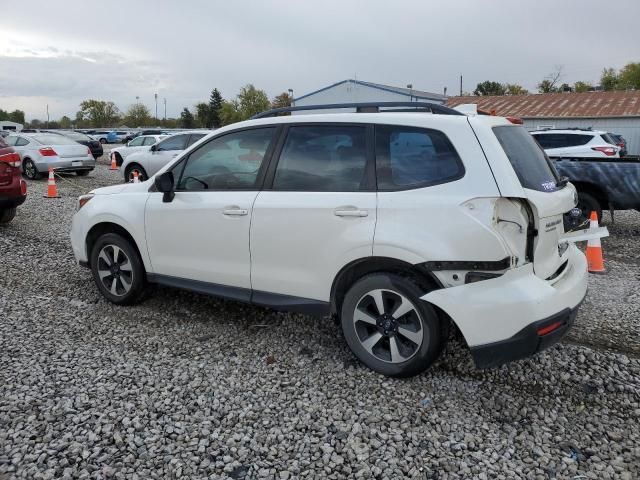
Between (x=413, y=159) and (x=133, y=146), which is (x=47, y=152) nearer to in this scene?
(x=133, y=146)

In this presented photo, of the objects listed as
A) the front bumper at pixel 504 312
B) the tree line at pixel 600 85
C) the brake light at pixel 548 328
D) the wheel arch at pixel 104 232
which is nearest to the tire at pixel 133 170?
the wheel arch at pixel 104 232

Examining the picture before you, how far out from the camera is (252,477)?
104 inches

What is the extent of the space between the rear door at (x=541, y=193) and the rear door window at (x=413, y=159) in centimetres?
35

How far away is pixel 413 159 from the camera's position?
343 centimetres

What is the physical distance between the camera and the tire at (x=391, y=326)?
10.9 feet

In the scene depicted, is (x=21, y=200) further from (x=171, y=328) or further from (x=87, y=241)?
(x=171, y=328)

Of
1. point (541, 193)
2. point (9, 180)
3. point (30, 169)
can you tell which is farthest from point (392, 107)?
point (30, 169)

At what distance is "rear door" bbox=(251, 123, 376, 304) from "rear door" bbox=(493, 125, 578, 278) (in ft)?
2.97

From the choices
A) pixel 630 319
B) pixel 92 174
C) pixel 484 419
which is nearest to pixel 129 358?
pixel 484 419

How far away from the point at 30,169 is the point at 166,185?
13.5 metres

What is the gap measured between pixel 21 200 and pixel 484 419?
25.5 ft

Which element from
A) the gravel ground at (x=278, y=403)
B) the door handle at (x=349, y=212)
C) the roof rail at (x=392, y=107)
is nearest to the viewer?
the gravel ground at (x=278, y=403)

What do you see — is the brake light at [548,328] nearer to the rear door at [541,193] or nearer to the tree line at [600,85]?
the rear door at [541,193]

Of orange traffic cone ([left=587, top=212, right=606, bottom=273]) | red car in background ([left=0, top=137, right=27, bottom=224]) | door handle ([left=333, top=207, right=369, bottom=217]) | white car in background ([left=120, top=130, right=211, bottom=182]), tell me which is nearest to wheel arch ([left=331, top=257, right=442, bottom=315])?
door handle ([left=333, top=207, right=369, bottom=217])
